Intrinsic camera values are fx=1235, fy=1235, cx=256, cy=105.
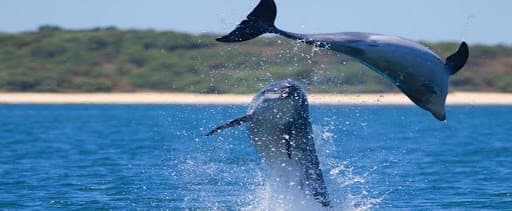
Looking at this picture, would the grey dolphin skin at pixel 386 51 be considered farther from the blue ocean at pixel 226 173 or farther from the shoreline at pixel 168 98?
the shoreline at pixel 168 98

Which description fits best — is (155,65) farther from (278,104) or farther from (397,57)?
(397,57)

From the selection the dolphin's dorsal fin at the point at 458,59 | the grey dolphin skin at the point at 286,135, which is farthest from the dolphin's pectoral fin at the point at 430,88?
the grey dolphin skin at the point at 286,135

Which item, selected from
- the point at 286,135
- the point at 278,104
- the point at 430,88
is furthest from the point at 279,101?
the point at 430,88

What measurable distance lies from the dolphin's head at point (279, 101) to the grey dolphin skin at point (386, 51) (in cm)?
95

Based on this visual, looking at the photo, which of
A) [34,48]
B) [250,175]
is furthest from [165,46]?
[250,175]

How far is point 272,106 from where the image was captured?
16062 millimetres

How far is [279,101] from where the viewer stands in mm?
16000

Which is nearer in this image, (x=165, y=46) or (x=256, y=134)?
(x=256, y=134)

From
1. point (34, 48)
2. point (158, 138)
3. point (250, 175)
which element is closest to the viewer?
point (250, 175)

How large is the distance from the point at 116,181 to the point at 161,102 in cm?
7483

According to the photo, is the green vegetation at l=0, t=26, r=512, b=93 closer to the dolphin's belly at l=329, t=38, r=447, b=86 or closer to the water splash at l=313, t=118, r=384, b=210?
the water splash at l=313, t=118, r=384, b=210

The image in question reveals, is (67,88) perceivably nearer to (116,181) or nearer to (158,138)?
(158,138)

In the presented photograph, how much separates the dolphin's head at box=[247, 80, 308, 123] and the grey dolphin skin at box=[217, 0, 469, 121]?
95 cm

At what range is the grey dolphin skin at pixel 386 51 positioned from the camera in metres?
15.3
